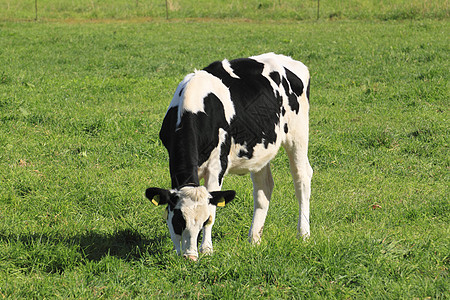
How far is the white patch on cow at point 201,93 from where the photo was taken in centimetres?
438

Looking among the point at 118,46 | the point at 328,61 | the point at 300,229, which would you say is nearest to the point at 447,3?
the point at 328,61

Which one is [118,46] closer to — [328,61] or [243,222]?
[328,61]

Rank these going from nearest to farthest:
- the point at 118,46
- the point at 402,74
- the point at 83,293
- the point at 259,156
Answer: the point at 83,293, the point at 259,156, the point at 402,74, the point at 118,46

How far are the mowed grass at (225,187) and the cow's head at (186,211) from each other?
0.67ft

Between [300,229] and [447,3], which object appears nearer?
[300,229]

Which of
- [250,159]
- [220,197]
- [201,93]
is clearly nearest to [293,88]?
[250,159]

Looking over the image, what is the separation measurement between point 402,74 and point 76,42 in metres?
11.6

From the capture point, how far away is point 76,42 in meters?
18.8

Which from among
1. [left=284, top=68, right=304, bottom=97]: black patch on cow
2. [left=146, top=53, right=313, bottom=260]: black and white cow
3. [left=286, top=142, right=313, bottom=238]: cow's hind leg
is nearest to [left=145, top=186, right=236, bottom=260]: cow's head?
[left=146, top=53, right=313, bottom=260]: black and white cow

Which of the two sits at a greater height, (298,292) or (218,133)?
(218,133)

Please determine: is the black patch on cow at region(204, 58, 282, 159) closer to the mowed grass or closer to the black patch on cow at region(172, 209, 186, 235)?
the mowed grass

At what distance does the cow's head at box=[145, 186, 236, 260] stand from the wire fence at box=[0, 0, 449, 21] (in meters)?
23.8

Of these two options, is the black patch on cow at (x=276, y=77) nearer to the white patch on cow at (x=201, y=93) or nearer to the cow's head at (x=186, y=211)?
the white patch on cow at (x=201, y=93)

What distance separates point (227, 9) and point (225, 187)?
25562 mm
